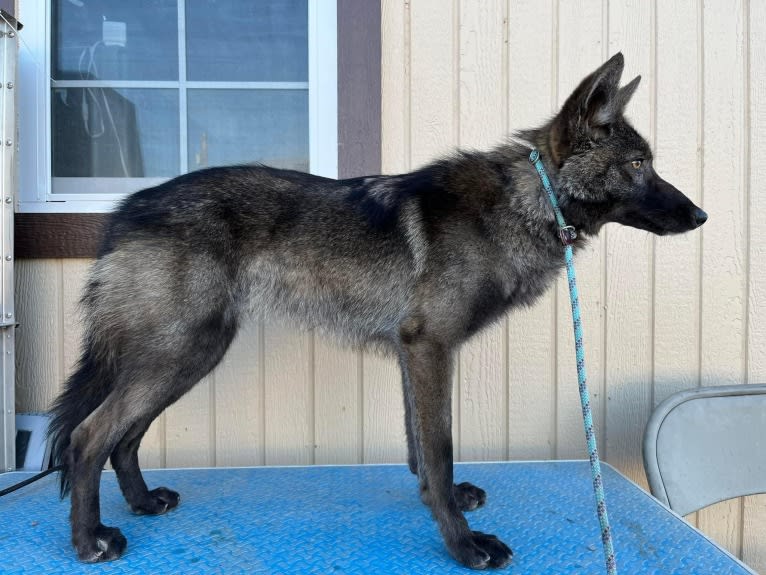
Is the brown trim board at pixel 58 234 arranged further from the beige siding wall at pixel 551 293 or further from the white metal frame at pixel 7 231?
the beige siding wall at pixel 551 293

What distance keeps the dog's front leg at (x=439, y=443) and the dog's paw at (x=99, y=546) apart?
40.1 inches

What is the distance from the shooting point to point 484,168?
2016 millimetres

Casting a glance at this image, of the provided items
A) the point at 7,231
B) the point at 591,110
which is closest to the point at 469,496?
the point at 591,110

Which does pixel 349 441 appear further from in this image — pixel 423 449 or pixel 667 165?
pixel 667 165

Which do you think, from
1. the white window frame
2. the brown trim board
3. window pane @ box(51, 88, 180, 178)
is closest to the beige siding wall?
the white window frame

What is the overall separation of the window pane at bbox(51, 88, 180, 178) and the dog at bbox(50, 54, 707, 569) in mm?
889

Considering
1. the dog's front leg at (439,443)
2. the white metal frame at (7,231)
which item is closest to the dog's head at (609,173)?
the dog's front leg at (439,443)

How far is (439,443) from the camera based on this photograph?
1743 mm

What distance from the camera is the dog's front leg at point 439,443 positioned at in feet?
5.38

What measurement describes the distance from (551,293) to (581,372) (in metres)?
1.22

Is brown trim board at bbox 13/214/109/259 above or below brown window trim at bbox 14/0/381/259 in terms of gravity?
below

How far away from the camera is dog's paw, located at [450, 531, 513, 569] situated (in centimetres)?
162

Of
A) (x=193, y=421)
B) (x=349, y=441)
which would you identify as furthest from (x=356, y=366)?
(x=193, y=421)

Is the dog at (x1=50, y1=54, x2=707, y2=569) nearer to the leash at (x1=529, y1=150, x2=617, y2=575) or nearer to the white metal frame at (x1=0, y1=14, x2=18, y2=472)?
the leash at (x1=529, y1=150, x2=617, y2=575)
